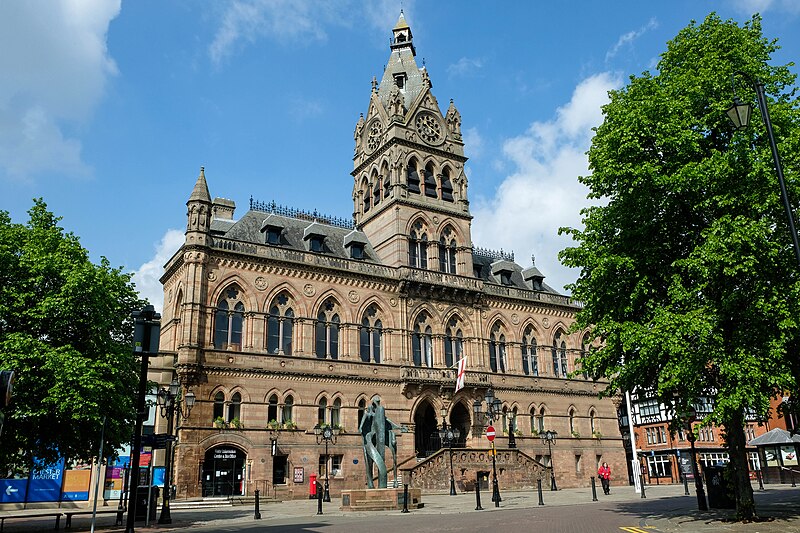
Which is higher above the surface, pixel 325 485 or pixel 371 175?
pixel 371 175

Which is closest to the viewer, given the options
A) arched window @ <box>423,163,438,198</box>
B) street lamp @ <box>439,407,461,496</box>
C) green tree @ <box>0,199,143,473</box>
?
green tree @ <box>0,199,143,473</box>

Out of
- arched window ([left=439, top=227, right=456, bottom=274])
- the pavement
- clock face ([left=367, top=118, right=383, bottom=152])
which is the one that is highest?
clock face ([left=367, top=118, right=383, bottom=152])

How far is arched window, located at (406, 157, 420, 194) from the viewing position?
48.8 meters

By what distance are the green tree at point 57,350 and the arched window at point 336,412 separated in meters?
16.4

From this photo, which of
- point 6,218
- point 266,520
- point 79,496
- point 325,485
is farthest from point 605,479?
point 6,218

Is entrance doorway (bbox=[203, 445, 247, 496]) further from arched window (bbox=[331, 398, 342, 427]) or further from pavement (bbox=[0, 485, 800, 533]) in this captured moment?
arched window (bbox=[331, 398, 342, 427])

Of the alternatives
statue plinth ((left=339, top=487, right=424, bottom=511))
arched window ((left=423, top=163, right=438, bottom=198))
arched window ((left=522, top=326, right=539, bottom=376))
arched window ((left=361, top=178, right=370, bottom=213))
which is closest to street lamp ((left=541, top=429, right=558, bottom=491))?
arched window ((left=522, top=326, right=539, bottom=376))

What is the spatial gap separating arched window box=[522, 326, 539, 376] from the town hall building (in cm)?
24

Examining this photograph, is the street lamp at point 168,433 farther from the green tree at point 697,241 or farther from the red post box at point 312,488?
the green tree at point 697,241

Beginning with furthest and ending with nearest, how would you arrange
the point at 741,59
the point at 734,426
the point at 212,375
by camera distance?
the point at 212,375
the point at 741,59
the point at 734,426

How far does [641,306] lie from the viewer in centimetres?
2080

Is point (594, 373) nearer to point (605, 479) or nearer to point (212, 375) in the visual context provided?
point (605, 479)

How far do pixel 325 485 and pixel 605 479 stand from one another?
15.8 meters

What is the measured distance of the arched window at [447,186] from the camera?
50469 millimetres
